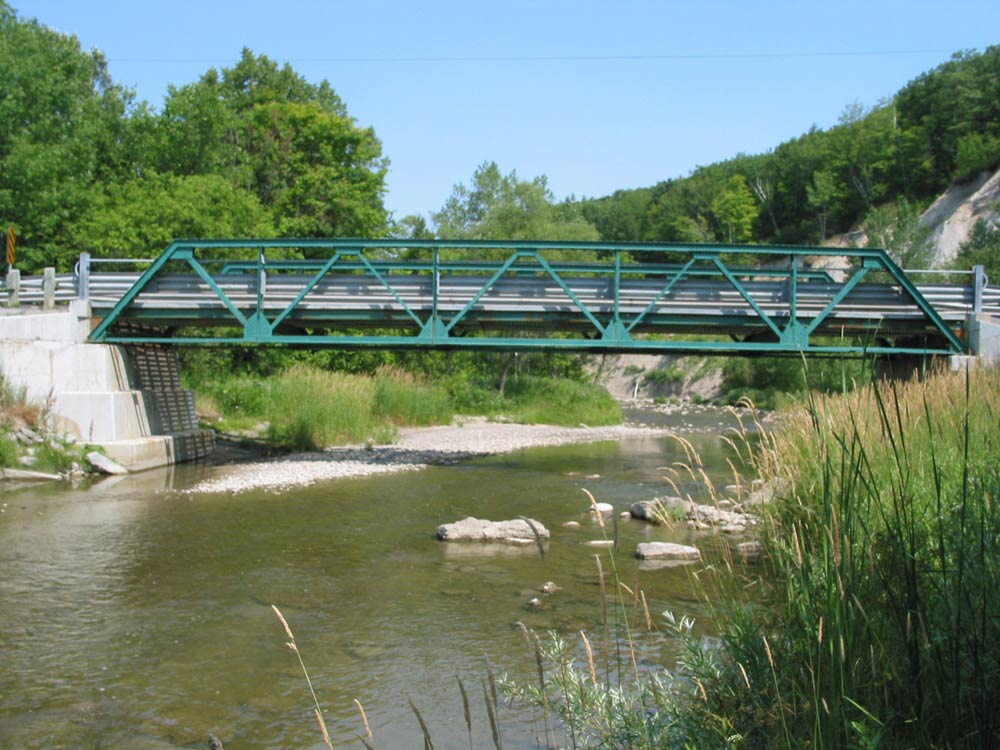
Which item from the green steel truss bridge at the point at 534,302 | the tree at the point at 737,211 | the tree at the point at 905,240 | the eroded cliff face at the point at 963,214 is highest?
the tree at the point at 737,211

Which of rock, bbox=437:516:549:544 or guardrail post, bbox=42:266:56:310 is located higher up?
guardrail post, bbox=42:266:56:310

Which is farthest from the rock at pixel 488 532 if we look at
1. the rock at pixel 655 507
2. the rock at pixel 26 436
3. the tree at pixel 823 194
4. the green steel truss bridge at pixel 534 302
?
the tree at pixel 823 194

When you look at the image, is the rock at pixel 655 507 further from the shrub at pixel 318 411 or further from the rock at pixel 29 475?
the shrub at pixel 318 411

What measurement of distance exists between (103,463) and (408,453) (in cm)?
755

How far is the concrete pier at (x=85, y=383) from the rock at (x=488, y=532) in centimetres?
941

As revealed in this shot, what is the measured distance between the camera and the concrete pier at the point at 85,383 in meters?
18.6

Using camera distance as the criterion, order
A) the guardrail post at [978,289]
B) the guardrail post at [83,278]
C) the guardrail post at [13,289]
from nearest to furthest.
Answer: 1. the guardrail post at [83,278]
2. the guardrail post at [978,289]
3. the guardrail post at [13,289]

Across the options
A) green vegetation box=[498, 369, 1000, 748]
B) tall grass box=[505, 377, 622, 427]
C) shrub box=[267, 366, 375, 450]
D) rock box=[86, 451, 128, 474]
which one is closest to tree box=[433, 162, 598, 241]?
tall grass box=[505, 377, 622, 427]

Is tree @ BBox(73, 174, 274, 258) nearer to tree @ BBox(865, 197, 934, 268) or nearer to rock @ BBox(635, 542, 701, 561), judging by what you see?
rock @ BBox(635, 542, 701, 561)

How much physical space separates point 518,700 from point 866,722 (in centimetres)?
337

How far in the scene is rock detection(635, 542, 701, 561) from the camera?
35.5ft

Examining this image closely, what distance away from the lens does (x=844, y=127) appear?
84.4 meters

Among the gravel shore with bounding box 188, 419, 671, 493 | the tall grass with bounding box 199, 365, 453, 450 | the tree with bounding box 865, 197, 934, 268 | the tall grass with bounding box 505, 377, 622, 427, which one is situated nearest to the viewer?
the gravel shore with bounding box 188, 419, 671, 493

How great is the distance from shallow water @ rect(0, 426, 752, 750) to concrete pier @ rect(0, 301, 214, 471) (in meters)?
3.26
